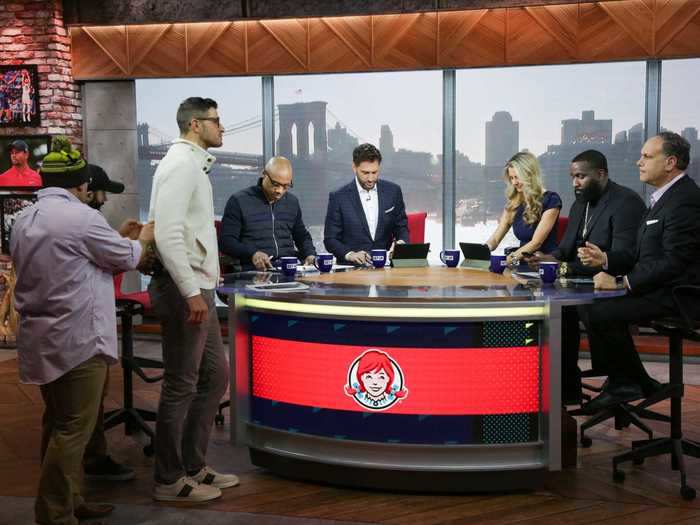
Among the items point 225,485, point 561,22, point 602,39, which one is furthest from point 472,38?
point 225,485

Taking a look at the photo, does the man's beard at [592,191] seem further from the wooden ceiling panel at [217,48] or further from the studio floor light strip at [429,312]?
the wooden ceiling panel at [217,48]

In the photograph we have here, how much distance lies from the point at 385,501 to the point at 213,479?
0.78 meters

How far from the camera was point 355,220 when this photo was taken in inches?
227

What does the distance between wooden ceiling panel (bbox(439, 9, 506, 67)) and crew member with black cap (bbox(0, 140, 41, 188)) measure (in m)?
3.73

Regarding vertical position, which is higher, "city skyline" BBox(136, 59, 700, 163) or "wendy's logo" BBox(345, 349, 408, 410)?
"city skyline" BBox(136, 59, 700, 163)

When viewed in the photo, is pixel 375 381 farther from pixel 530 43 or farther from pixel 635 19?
pixel 635 19

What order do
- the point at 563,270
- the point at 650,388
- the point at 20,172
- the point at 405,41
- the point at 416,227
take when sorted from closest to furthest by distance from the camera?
1. the point at 563,270
2. the point at 650,388
3. the point at 416,227
4. the point at 405,41
5. the point at 20,172

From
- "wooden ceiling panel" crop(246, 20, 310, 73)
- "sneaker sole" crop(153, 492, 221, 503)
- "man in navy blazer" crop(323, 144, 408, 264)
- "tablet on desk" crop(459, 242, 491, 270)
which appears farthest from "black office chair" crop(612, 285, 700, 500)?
"wooden ceiling panel" crop(246, 20, 310, 73)

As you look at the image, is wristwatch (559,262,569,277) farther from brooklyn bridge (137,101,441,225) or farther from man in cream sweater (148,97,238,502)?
brooklyn bridge (137,101,441,225)

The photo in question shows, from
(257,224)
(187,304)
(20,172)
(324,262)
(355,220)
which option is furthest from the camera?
(20,172)

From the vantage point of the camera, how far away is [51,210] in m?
3.02

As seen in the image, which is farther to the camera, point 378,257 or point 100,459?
point 378,257

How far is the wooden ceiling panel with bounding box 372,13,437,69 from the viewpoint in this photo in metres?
7.16

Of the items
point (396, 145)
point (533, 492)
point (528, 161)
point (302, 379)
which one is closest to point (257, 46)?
point (396, 145)
